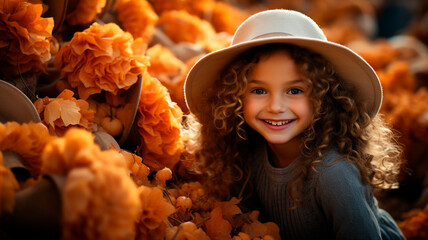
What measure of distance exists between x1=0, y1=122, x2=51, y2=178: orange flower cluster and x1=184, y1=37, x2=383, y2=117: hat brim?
457 mm

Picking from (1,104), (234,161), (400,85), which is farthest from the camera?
(400,85)

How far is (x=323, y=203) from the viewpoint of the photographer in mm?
955

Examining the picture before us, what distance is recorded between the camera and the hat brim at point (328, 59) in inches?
37.3

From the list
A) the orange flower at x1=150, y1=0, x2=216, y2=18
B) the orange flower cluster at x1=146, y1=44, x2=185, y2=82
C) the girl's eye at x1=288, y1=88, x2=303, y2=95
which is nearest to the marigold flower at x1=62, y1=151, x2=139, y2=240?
the girl's eye at x1=288, y1=88, x2=303, y2=95

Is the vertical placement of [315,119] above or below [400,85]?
above

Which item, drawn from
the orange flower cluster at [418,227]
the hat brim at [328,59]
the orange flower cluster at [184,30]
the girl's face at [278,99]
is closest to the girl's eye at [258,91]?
the girl's face at [278,99]

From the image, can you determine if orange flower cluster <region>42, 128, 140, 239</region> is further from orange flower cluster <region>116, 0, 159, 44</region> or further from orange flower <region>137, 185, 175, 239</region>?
orange flower cluster <region>116, 0, 159, 44</region>

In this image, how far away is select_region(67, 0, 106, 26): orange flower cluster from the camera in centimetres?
118

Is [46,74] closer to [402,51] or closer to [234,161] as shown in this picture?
[234,161]

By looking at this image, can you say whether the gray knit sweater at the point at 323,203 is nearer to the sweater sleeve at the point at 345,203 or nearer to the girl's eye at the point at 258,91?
the sweater sleeve at the point at 345,203

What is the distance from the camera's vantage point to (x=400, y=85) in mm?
2420

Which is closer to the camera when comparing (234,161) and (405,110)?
(234,161)

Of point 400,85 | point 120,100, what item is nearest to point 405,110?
point 400,85

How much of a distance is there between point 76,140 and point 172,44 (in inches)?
57.7
